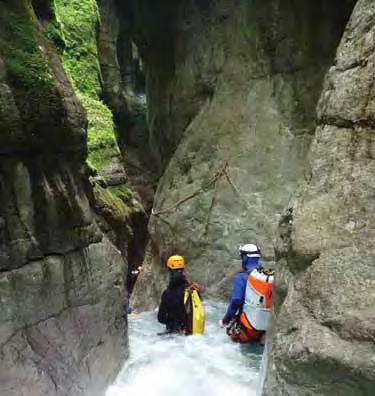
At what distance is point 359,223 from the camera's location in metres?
4.11

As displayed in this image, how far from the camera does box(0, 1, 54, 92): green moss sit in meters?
5.21

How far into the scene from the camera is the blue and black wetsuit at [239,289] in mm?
8117

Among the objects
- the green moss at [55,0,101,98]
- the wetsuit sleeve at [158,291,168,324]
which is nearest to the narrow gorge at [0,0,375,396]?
the wetsuit sleeve at [158,291,168,324]

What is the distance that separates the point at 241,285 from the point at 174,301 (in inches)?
50.7

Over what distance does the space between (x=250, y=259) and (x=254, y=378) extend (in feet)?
6.76

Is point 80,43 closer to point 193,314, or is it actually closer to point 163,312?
point 163,312

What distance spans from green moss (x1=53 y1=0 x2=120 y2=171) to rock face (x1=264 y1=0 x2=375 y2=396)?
1031cm

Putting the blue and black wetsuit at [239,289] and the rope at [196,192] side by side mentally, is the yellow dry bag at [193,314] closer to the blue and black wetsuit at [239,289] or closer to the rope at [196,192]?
the blue and black wetsuit at [239,289]

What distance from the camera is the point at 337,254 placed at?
416 cm

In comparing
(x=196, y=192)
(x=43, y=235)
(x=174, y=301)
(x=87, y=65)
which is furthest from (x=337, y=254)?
(x=87, y=65)

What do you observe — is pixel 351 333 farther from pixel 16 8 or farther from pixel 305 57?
pixel 305 57

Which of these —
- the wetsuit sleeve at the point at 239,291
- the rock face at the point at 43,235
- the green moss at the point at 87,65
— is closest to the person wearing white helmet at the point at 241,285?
the wetsuit sleeve at the point at 239,291

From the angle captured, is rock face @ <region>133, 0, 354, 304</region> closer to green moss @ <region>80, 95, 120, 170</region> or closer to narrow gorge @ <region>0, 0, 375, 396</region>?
narrow gorge @ <region>0, 0, 375, 396</region>

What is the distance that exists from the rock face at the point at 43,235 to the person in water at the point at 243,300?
7.85 feet
